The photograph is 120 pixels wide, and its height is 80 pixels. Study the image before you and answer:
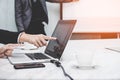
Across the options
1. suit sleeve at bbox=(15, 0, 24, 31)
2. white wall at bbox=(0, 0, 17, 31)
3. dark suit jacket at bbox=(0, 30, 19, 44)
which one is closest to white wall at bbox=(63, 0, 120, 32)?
suit sleeve at bbox=(15, 0, 24, 31)

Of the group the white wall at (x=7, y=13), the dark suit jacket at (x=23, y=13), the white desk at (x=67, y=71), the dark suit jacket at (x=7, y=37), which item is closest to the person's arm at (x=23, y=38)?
the dark suit jacket at (x=7, y=37)

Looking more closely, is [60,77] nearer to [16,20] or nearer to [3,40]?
[3,40]

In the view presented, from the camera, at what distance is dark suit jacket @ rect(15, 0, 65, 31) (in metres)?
4.26

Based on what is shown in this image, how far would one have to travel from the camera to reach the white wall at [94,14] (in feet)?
15.4

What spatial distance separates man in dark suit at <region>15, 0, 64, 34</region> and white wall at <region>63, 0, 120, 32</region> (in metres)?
0.51

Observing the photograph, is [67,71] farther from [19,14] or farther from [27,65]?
[19,14]

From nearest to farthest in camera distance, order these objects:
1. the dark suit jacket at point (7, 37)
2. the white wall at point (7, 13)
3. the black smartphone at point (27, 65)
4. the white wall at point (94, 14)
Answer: the black smartphone at point (27, 65), the dark suit jacket at point (7, 37), the white wall at point (7, 13), the white wall at point (94, 14)

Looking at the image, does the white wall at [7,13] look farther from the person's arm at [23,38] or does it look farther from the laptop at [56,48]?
the laptop at [56,48]

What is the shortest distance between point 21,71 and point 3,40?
1.00 metres

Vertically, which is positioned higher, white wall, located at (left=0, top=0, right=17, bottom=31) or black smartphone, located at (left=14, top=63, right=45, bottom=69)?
black smartphone, located at (left=14, top=63, right=45, bottom=69)

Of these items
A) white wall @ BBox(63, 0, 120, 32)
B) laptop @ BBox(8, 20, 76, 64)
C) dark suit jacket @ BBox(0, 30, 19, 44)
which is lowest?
white wall @ BBox(63, 0, 120, 32)

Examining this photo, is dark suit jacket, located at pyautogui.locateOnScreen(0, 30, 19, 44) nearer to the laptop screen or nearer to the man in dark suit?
the laptop screen

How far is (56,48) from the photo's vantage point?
5.39 feet

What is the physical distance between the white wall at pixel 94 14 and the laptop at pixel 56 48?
9.44 feet
